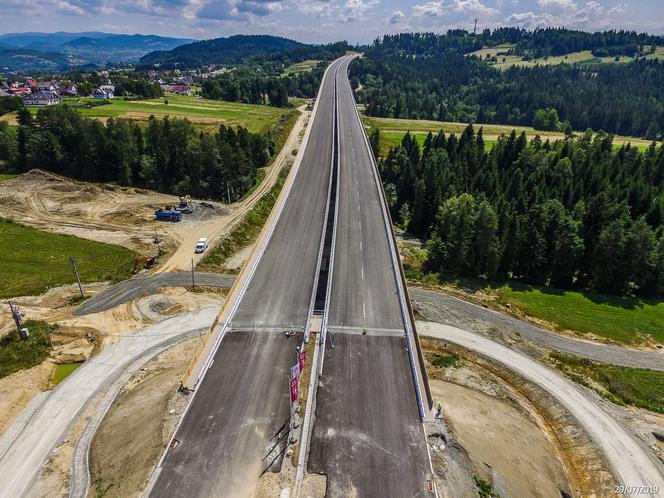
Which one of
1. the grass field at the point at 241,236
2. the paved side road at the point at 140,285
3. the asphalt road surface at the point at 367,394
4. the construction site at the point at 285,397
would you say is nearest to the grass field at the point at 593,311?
the construction site at the point at 285,397

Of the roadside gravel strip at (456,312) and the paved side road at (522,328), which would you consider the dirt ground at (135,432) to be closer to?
the roadside gravel strip at (456,312)

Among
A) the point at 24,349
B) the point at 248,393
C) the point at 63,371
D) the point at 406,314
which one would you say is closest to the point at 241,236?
the point at 63,371

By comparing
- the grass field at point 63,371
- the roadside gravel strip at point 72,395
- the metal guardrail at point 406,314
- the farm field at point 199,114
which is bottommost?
the grass field at point 63,371

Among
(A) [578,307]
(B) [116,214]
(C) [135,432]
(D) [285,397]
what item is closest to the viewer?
(C) [135,432]

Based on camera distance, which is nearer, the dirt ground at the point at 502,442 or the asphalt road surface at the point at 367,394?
the asphalt road surface at the point at 367,394

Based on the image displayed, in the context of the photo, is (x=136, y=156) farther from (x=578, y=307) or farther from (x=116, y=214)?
(x=578, y=307)

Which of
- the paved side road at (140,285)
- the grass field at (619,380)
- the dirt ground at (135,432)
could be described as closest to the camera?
the dirt ground at (135,432)

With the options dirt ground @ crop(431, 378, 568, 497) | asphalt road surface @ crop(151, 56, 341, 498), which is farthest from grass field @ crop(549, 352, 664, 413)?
asphalt road surface @ crop(151, 56, 341, 498)
